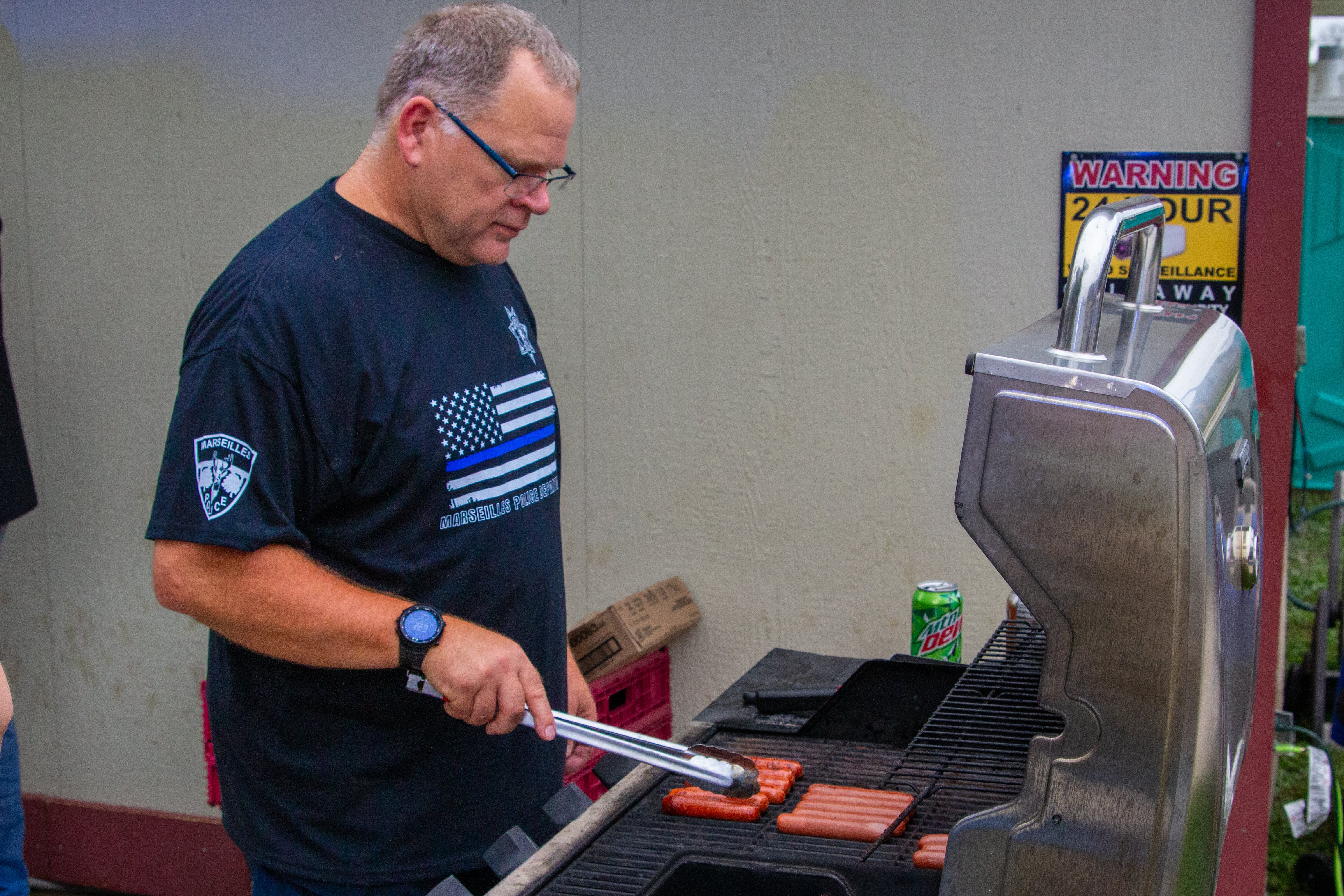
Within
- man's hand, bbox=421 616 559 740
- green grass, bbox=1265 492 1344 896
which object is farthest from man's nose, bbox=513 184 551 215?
green grass, bbox=1265 492 1344 896

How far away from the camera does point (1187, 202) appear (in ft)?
9.71

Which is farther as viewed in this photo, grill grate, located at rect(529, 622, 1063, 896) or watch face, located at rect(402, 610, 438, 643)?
watch face, located at rect(402, 610, 438, 643)

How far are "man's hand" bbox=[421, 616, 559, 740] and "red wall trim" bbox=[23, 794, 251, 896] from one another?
260 centimetres

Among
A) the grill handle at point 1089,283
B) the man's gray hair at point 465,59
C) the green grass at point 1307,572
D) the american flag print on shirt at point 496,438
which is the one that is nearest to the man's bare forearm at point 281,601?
the american flag print on shirt at point 496,438

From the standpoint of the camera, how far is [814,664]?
2652 mm

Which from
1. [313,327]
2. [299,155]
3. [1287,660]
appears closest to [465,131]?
[313,327]

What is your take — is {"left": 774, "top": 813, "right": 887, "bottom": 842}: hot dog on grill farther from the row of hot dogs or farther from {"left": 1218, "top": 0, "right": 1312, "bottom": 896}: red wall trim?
{"left": 1218, "top": 0, "right": 1312, "bottom": 896}: red wall trim

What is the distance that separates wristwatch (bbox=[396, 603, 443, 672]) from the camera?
1.65 m

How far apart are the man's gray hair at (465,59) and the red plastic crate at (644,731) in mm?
1676

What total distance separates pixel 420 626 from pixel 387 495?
25cm

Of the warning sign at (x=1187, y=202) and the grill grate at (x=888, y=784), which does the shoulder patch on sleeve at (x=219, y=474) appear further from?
the warning sign at (x=1187, y=202)

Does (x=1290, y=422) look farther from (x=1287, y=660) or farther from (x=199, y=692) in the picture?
(x=1287, y=660)

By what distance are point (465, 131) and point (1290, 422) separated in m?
2.14

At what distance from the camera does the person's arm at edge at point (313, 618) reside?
1.64m
